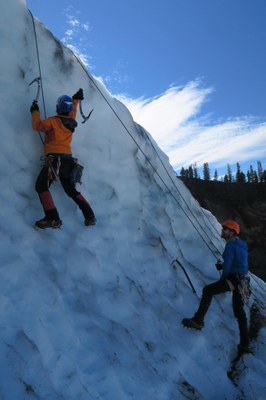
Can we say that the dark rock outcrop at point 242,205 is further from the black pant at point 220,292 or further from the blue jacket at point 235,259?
the blue jacket at point 235,259

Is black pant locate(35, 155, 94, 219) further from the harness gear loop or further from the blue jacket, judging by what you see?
the blue jacket

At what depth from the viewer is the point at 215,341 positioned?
5.63 m

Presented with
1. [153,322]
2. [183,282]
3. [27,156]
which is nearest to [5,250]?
[27,156]

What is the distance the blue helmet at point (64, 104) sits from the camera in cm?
550

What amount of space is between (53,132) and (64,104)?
0.47m

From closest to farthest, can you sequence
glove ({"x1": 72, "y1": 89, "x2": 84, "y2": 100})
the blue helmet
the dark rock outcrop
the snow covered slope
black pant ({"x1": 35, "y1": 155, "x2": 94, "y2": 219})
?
1. the snow covered slope
2. black pant ({"x1": 35, "y1": 155, "x2": 94, "y2": 219})
3. the blue helmet
4. glove ({"x1": 72, "y1": 89, "x2": 84, "y2": 100})
5. the dark rock outcrop

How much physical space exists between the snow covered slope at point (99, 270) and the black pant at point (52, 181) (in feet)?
0.95

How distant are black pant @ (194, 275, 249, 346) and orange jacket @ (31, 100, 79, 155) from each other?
2.95m

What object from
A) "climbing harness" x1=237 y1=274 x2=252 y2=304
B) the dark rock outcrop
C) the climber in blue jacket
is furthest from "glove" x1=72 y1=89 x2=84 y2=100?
the dark rock outcrop

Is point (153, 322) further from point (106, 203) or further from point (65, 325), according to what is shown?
point (106, 203)

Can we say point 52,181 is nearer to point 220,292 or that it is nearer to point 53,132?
point 53,132

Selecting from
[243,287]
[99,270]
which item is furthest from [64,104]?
[243,287]

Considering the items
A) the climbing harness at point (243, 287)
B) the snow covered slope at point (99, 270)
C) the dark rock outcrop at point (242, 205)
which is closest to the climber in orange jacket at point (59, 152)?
the snow covered slope at point (99, 270)

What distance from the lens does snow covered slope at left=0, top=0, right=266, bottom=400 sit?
151 inches
